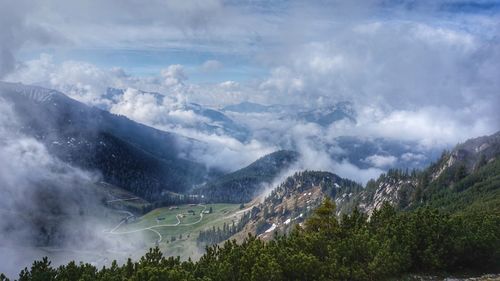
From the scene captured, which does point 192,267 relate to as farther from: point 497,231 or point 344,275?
point 497,231

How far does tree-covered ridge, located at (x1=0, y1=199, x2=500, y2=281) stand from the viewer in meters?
53.3

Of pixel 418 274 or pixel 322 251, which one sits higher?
pixel 322 251

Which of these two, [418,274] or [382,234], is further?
[382,234]

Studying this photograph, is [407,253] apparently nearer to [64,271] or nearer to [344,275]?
[344,275]

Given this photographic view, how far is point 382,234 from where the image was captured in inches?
2645

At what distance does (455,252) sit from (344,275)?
21.7 metres

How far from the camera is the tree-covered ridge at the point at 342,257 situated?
5328 centimetres

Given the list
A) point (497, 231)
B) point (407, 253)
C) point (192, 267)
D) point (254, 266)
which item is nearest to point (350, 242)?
point (407, 253)

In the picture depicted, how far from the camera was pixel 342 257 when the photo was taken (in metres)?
59.1

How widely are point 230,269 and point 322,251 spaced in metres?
15.3

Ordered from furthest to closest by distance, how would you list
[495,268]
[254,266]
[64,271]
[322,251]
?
[495,268] < [322,251] < [64,271] < [254,266]

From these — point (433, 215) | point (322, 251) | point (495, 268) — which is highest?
point (433, 215)

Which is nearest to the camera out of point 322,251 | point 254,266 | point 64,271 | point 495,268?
point 254,266

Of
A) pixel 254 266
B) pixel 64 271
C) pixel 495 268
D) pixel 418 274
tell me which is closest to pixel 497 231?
pixel 495 268
